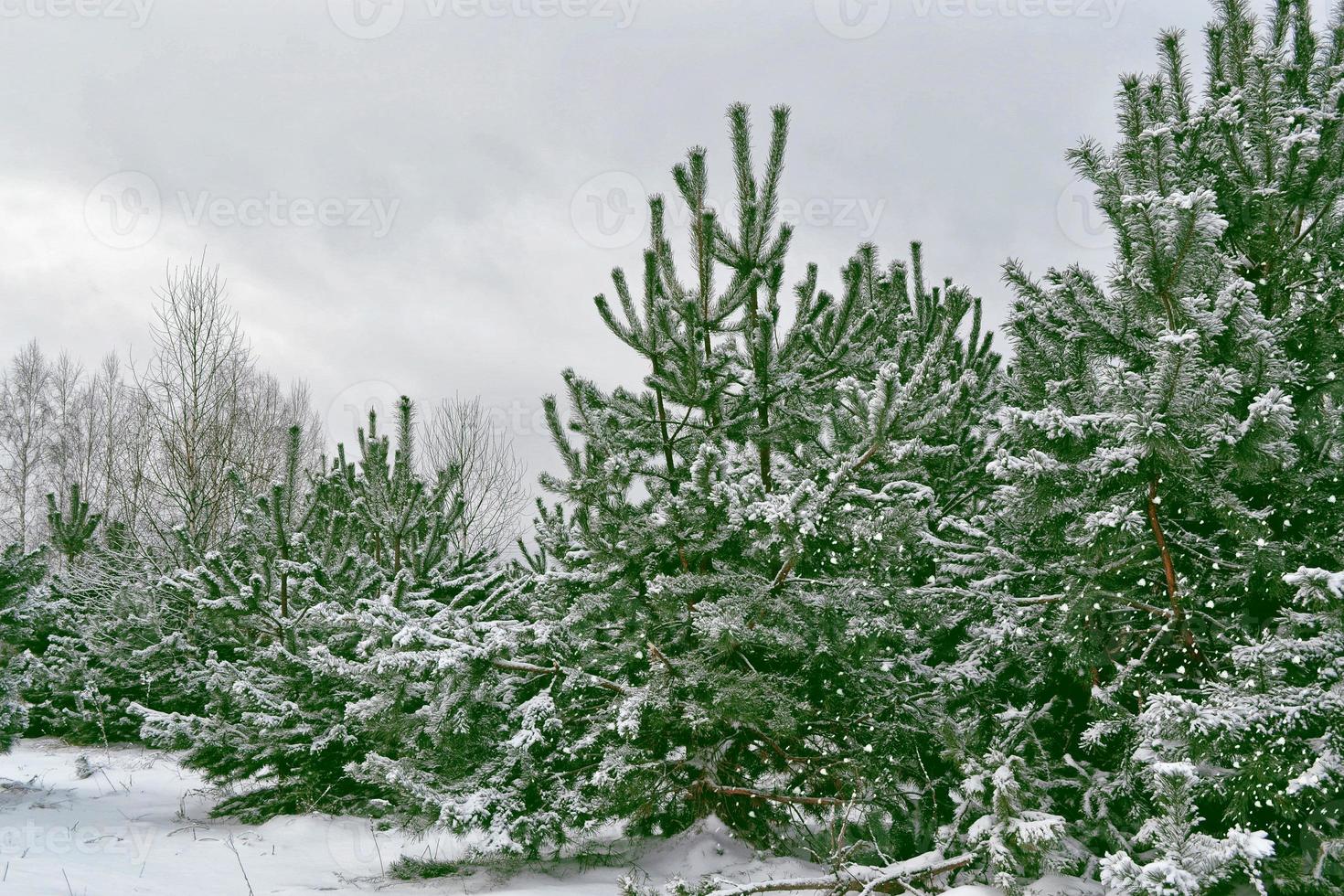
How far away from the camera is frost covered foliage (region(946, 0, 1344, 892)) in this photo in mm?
3104

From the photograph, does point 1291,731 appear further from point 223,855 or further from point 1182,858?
point 223,855

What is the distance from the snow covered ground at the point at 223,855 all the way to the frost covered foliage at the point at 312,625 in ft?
1.48

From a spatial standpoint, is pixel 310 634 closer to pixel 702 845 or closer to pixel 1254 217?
pixel 702 845

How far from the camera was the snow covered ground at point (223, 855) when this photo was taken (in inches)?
171

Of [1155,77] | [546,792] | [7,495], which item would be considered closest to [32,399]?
[7,495]

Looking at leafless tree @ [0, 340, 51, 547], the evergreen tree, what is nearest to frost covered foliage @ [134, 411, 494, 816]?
the evergreen tree

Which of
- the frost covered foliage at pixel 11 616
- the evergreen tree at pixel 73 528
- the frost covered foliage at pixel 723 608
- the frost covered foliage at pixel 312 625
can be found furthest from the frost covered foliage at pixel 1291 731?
the evergreen tree at pixel 73 528

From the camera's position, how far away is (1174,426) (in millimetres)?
3100

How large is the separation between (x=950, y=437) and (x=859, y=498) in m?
2.20

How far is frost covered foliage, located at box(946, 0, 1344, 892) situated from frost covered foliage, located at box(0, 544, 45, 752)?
7.12 metres

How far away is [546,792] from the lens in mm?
4641

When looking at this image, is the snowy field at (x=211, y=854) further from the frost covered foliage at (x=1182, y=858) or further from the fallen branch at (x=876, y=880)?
the frost covered foliage at (x=1182, y=858)

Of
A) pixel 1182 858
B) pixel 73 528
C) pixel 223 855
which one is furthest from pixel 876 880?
pixel 73 528

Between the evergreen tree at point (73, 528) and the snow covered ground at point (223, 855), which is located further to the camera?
the evergreen tree at point (73, 528)
